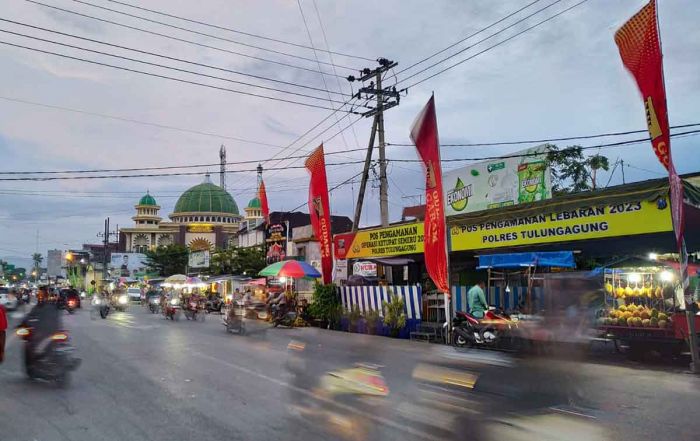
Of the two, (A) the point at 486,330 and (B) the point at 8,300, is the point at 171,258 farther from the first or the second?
(A) the point at 486,330

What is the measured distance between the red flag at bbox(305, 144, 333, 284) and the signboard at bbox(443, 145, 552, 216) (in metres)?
6.52

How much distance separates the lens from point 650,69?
35.4 ft

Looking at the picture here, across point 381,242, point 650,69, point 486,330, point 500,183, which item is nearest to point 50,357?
point 486,330

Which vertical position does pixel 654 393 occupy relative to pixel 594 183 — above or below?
below

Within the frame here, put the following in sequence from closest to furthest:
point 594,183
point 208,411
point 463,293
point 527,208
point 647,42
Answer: point 208,411 → point 647,42 → point 527,208 → point 463,293 → point 594,183

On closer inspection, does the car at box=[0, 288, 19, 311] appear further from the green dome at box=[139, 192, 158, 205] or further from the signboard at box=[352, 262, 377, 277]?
the green dome at box=[139, 192, 158, 205]

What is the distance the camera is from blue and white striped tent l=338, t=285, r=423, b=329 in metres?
18.2

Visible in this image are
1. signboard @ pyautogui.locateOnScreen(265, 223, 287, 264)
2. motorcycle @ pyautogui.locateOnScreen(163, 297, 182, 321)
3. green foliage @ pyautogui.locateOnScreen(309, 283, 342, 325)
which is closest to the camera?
green foliage @ pyautogui.locateOnScreen(309, 283, 342, 325)

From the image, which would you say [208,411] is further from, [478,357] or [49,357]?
[478,357]

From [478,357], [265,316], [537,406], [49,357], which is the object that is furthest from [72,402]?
[265,316]

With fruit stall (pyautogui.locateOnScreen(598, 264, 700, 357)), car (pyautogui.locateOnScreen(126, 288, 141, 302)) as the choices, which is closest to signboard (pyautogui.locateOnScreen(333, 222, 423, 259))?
fruit stall (pyautogui.locateOnScreen(598, 264, 700, 357))

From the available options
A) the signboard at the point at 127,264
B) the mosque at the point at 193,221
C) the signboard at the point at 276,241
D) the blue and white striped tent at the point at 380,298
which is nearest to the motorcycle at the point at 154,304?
the signboard at the point at 276,241

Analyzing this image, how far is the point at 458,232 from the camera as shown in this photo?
696 inches

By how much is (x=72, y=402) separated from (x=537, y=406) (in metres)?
6.57
